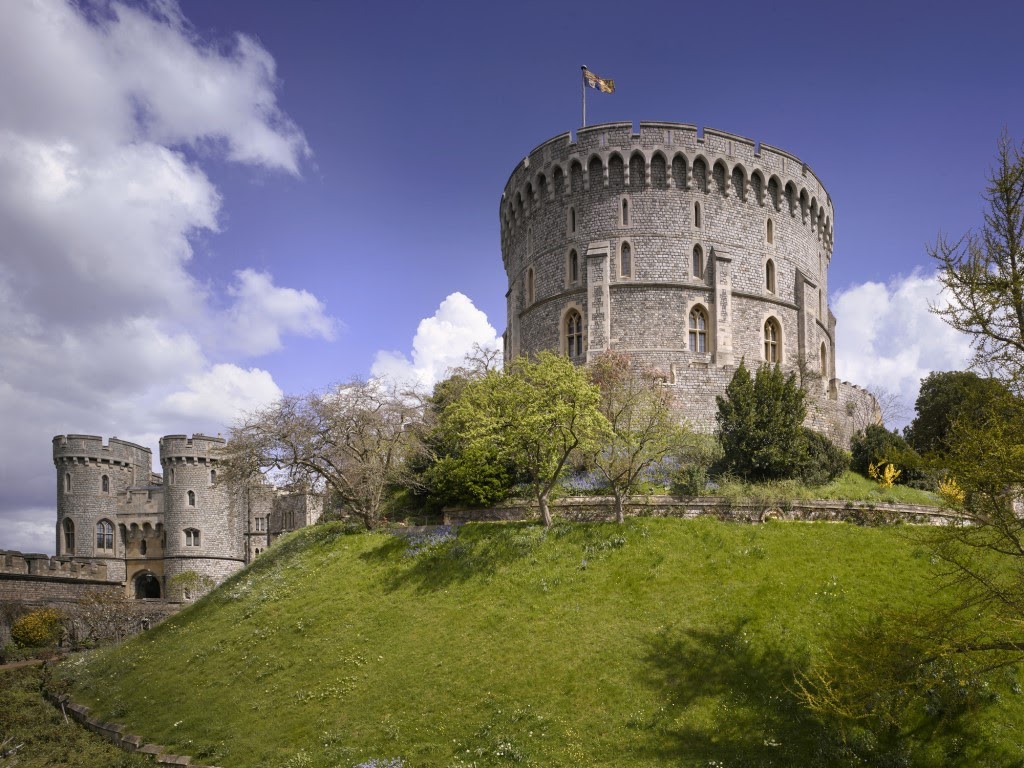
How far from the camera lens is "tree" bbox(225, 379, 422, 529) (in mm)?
29094

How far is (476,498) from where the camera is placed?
27.9 meters

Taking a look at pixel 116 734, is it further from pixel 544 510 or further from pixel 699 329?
pixel 699 329

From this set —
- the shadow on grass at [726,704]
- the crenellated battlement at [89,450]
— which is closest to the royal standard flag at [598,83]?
the shadow on grass at [726,704]

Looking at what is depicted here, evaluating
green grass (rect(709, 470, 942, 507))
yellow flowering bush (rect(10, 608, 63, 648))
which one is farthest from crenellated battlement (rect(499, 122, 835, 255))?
yellow flowering bush (rect(10, 608, 63, 648))

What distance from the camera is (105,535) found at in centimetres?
5875

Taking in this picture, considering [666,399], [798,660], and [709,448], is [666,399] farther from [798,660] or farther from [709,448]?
[798,660]

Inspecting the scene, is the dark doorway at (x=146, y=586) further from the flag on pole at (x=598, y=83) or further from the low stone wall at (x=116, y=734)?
the flag on pole at (x=598, y=83)

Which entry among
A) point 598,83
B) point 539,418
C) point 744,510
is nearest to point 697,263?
point 598,83

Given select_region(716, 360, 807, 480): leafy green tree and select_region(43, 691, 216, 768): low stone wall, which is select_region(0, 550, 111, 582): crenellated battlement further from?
select_region(716, 360, 807, 480): leafy green tree

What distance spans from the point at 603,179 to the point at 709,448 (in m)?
16.0

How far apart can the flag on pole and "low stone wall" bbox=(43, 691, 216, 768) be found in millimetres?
35028

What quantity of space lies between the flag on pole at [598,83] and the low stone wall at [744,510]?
2356 cm

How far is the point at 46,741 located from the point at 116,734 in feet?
7.94

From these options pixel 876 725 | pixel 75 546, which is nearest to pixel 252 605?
pixel 876 725
